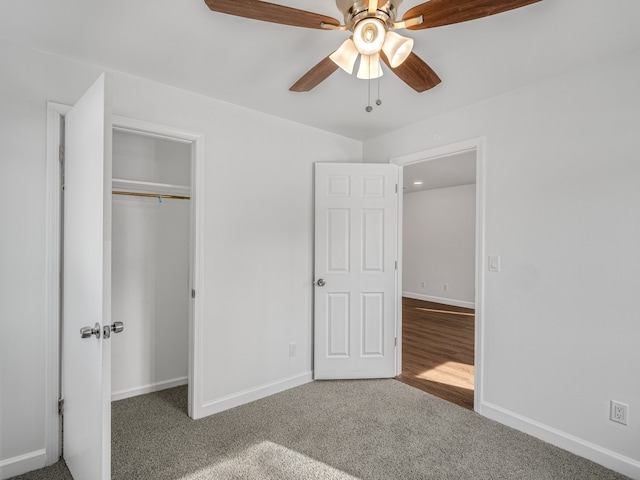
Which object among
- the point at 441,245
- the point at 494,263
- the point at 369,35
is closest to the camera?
the point at 369,35

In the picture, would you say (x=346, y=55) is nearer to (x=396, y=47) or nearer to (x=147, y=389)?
(x=396, y=47)

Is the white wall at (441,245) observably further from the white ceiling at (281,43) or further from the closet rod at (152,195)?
the closet rod at (152,195)

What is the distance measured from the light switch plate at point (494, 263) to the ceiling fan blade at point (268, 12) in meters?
2.00

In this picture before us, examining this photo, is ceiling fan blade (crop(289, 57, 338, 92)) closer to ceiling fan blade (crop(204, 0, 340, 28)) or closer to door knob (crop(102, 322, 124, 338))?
ceiling fan blade (crop(204, 0, 340, 28))

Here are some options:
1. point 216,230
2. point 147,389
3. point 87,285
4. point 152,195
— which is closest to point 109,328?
point 87,285

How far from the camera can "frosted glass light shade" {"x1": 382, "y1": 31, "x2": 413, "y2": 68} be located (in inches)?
54.0

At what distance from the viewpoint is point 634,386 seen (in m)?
1.92

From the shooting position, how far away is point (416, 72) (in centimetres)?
171

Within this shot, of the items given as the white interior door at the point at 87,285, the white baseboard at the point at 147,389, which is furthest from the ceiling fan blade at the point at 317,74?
the white baseboard at the point at 147,389

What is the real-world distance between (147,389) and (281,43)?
2965 millimetres

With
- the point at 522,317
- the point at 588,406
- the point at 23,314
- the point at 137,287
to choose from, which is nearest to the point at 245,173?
the point at 137,287

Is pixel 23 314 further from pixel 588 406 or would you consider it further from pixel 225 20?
pixel 588 406

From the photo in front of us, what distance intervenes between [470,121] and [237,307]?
2416mm

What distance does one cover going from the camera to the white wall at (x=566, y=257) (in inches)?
77.4
